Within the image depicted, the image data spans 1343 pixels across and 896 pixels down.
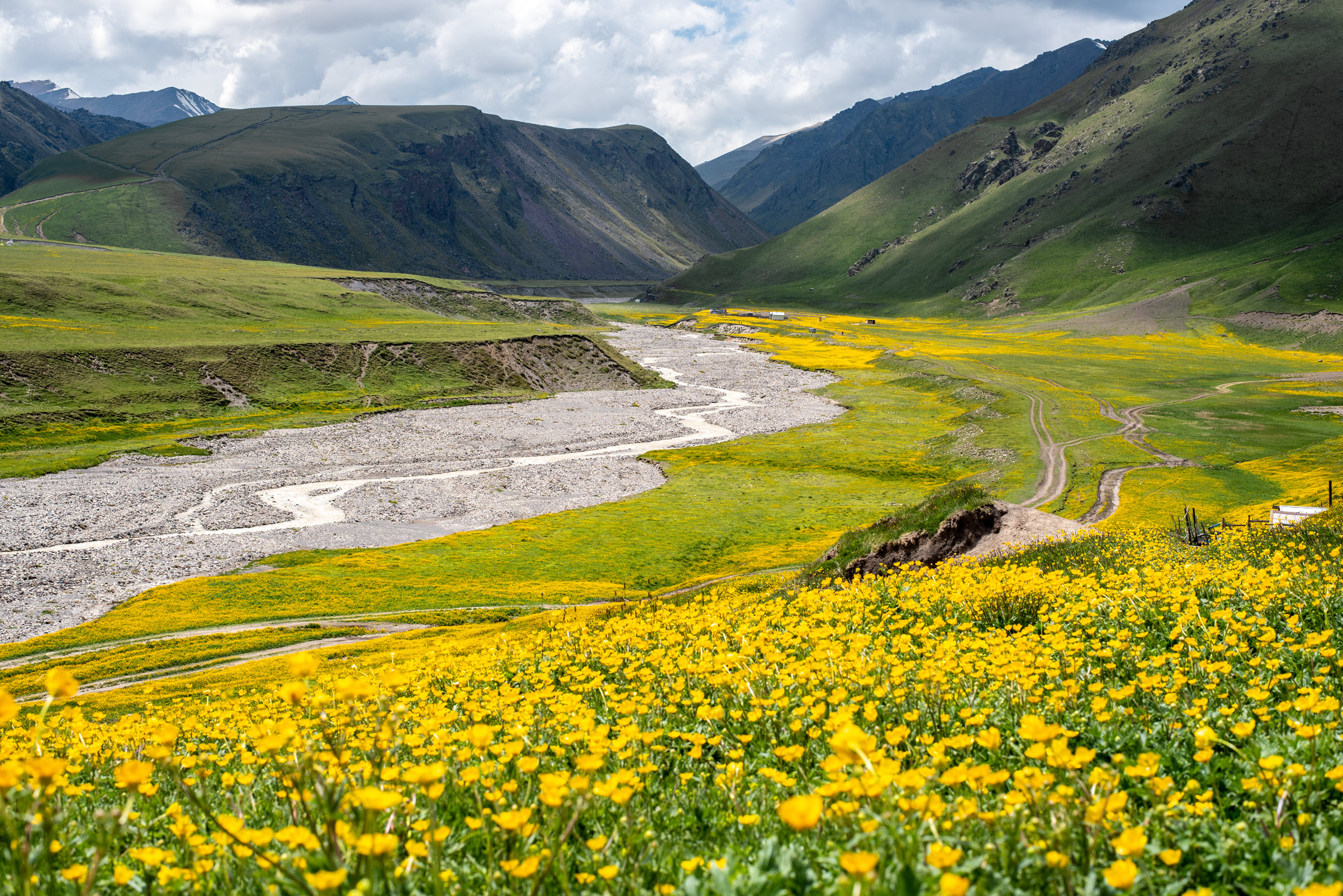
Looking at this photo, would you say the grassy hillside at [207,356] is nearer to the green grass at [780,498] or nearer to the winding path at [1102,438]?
the green grass at [780,498]

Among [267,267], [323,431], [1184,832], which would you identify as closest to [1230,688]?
[1184,832]

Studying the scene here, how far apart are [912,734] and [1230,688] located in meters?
3.06

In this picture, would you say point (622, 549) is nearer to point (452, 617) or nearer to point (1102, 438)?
Answer: point (452, 617)

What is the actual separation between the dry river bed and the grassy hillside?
10.1 meters

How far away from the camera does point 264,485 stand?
221ft

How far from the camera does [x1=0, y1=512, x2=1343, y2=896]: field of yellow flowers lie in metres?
3.92

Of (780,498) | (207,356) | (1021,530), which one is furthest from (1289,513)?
(207,356)

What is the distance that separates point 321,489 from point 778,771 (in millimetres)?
69707

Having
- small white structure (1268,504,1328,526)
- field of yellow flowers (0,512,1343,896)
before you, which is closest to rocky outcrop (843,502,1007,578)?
field of yellow flowers (0,512,1343,896)

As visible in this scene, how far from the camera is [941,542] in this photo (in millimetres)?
29344

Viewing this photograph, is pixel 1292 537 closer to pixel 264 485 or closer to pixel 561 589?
pixel 561 589

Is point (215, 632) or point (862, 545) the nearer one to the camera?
point (862, 545)

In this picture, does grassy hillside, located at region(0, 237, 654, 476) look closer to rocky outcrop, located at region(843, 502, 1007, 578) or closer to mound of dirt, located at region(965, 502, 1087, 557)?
rocky outcrop, located at region(843, 502, 1007, 578)

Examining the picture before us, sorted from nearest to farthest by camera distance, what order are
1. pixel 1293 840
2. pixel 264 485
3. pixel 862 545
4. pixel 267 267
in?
pixel 1293 840 < pixel 862 545 < pixel 264 485 < pixel 267 267
